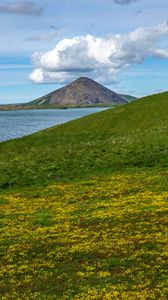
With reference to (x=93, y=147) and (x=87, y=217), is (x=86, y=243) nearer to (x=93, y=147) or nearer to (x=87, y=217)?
(x=87, y=217)

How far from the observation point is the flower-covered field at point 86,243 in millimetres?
22172

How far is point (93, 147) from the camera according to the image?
73.8 m

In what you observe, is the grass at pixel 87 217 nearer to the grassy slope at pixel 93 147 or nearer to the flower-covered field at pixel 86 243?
the flower-covered field at pixel 86 243

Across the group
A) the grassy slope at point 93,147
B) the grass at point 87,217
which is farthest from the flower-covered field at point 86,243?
the grassy slope at point 93,147

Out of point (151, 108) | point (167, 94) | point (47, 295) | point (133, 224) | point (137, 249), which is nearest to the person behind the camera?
point (47, 295)

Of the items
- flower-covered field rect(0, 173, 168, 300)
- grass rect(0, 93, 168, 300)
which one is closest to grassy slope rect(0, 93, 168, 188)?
grass rect(0, 93, 168, 300)

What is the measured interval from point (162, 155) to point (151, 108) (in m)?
32.3

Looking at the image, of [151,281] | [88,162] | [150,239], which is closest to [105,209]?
[150,239]

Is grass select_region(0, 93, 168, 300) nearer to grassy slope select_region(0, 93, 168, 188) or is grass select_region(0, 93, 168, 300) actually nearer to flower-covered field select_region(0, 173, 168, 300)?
flower-covered field select_region(0, 173, 168, 300)

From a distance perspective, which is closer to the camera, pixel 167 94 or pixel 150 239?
pixel 150 239

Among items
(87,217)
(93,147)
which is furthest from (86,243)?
(93,147)

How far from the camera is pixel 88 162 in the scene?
63.2m

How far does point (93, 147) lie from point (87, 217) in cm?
3786

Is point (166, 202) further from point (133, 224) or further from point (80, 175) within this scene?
point (80, 175)
